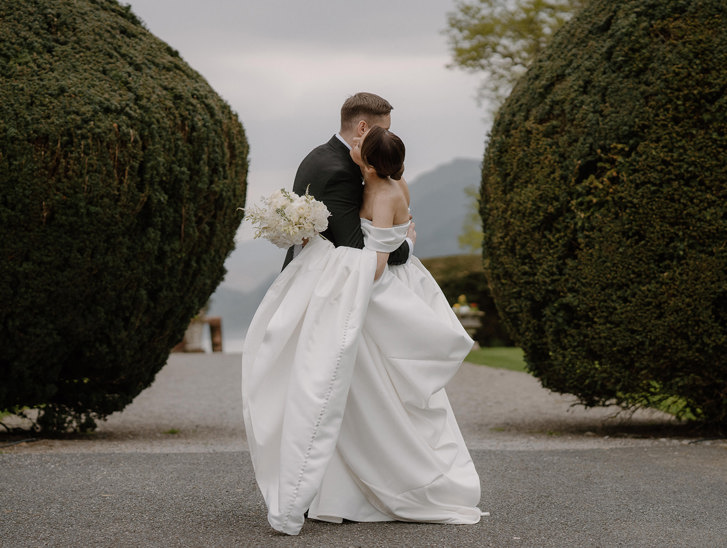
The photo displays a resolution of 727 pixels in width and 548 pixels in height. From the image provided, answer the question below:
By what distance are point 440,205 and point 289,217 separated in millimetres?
118146

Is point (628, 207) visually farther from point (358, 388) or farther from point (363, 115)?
point (358, 388)

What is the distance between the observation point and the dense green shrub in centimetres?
1886

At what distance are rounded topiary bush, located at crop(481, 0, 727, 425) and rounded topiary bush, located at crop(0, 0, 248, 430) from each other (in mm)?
2701

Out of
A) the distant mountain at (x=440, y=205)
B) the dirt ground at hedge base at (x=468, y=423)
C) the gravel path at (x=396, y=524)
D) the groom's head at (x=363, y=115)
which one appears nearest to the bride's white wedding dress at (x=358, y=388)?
the gravel path at (x=396, y=524)

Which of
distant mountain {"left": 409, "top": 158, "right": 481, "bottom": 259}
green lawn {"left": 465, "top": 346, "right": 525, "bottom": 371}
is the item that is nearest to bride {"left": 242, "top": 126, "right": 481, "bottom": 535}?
green lawn {"left": 465, "top": 346, "right": 525, "bottom": 371}

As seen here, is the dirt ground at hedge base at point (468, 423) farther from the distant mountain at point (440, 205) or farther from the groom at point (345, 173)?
the distant mountain at point (440, 205)

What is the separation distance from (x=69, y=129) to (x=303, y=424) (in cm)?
340

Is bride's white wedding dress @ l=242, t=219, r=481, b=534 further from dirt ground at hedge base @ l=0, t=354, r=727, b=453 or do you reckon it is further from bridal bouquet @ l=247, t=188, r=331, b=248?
dirt ground at hedge base @ l=0, t=354, r=727, b=453

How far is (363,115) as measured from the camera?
464 cm

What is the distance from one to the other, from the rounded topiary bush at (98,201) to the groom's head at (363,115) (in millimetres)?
2612

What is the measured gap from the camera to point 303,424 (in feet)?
14.0

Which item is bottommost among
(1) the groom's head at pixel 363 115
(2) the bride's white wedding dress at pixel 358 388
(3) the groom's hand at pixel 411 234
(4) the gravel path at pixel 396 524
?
(4) the gravel path at pixel 396 524

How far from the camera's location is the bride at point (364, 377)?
14.3 ft

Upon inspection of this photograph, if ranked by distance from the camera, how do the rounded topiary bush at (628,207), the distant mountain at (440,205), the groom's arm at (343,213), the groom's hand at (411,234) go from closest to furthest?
the groom's arm at (343,213)
the groom's hand at (411,234)
the rounded topiary bush at (628,207)
the distant mountain at (440,205)
